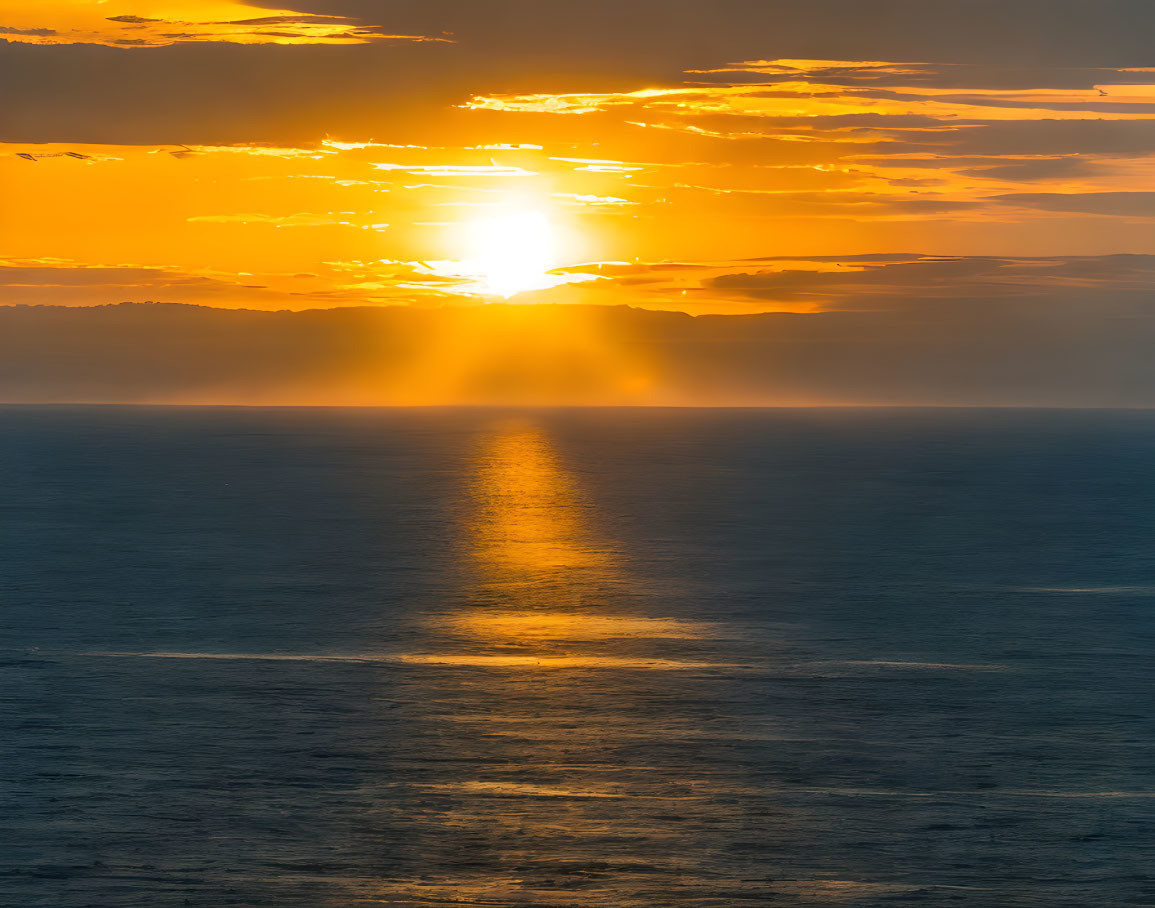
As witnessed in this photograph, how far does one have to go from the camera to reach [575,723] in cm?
3662

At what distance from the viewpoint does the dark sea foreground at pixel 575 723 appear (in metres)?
25.3

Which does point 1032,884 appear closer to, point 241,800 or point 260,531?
point 241,800

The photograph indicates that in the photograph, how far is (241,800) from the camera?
29344 millimetres

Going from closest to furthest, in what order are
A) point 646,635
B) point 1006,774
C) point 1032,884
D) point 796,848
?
1. point 1032,884
2. point 796,848
3. point 1006,774
4. point 646,635

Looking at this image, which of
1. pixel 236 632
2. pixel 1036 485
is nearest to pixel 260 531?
pixel 236 632

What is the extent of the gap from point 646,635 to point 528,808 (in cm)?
2449

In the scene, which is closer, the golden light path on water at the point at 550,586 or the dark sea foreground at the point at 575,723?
the dark sea foreground at the point at 575,723

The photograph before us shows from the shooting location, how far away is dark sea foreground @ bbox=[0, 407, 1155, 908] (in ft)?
82.9

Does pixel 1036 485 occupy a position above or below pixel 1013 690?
below

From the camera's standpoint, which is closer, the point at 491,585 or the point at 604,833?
the point at 604,833

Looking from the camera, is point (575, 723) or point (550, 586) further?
point (550, 586)

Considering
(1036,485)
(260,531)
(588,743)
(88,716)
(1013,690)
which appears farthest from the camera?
(1036,485)

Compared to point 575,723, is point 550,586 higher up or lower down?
lower down

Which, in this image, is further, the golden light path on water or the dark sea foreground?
the golden light path on water
